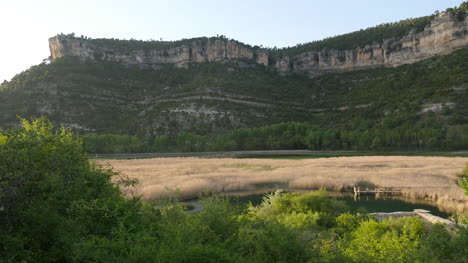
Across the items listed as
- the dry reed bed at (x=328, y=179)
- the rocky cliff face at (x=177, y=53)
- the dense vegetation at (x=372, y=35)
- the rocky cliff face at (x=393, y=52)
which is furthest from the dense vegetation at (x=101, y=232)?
the rocky cliff face at (x=177, y=53)

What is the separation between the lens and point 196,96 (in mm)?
122688

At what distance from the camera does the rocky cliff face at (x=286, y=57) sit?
130500mm

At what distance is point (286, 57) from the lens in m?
Answer: 170

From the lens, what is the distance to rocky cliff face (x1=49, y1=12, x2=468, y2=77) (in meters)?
130

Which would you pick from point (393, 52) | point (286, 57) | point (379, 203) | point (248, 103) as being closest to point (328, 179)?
point (379, 203)

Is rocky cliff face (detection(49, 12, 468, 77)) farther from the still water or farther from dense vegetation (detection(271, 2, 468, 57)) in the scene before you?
the still water

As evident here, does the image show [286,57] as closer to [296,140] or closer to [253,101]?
[253,101]

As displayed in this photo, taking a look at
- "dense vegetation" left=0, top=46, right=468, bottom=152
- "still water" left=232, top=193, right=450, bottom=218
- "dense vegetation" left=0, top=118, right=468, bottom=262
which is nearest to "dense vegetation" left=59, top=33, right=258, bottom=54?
"dense vegetation" left=0, top=46, right=468, bottom=152

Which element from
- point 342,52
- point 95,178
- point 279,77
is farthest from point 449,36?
point 95,178

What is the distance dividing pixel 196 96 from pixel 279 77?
55434 millimetres

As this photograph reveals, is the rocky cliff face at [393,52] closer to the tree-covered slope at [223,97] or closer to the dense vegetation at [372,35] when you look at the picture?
the dense vegetation at [372,35]

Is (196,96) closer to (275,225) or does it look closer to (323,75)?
(323,75)

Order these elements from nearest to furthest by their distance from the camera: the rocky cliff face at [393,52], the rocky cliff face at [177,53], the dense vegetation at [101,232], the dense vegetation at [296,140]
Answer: the dense vegetation at [101,232], the dense vegetation at [296,140], the rocky cliff face at [393,52], the rocky cliff face at [177,53]

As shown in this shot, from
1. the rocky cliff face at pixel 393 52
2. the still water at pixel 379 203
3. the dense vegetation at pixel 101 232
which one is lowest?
the still water at pixel 379 203
